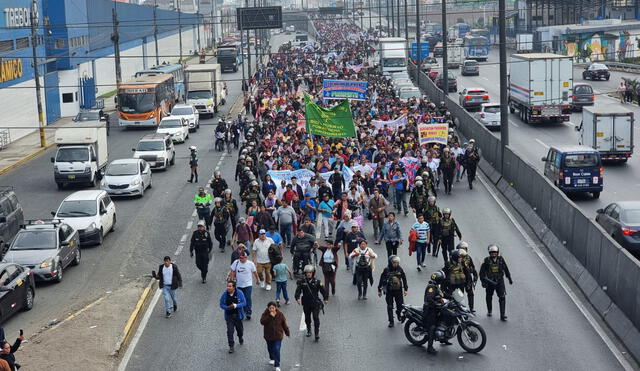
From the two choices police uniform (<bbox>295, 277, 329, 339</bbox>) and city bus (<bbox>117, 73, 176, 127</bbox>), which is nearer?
police uniform (<bbox>295, 277, 329, 339</bbox>)

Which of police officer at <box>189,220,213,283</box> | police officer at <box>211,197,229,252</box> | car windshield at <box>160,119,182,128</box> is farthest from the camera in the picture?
A: car windshield at <box>160,119,182,128</box>

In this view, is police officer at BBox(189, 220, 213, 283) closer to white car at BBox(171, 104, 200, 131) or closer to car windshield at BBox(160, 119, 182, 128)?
car windshield at BBox(160, 119, 182, 128)

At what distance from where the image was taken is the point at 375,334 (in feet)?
63.3

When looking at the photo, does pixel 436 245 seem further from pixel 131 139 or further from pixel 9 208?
pixel 131 139

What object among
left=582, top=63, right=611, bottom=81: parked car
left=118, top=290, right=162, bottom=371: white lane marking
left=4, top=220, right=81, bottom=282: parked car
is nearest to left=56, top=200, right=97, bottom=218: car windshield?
left=4, top=220, right=81, bottom=282: parked car

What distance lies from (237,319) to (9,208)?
13.6 meters

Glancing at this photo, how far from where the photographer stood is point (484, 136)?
4169 cm

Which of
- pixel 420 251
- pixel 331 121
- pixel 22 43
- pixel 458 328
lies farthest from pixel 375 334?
pixel 22 43

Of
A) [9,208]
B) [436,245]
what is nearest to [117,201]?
[9,208]

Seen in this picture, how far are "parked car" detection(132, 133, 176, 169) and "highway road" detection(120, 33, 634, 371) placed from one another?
57.7ft

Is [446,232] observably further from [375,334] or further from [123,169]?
[123,169]

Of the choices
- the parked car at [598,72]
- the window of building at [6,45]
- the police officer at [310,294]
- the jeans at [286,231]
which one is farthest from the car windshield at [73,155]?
the parked car at [598,72]

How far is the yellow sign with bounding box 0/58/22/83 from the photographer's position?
54500 millimetres

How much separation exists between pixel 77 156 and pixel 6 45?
64.1 ft
